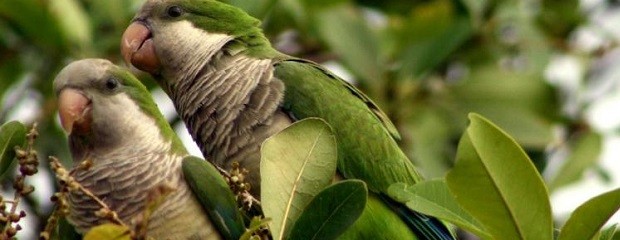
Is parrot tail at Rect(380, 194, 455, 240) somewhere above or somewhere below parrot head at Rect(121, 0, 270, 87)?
below

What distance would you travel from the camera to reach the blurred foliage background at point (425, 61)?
14.0 ft

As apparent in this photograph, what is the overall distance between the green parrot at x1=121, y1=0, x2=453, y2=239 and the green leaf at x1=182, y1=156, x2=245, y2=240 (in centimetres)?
25

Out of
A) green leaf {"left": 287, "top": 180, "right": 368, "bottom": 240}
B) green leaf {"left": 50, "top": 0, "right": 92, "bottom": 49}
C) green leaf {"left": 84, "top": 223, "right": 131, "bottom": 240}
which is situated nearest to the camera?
green leaf {"left": 84, "top": 223, "right": 131, "bottom": 240}

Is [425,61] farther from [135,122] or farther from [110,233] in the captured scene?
[110,233]

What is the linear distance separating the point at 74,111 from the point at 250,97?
500 millimetres

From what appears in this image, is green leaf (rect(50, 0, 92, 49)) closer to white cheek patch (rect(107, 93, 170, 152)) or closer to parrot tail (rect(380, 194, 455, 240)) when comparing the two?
white cheek patch (rect(107, 93, 170, 152))

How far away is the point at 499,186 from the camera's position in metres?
2.18

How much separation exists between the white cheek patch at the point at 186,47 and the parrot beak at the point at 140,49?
2 cm

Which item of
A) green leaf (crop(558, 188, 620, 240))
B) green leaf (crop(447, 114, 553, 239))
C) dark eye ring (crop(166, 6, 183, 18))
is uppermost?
dark eye ring (crop(166, 6, 183, 18))

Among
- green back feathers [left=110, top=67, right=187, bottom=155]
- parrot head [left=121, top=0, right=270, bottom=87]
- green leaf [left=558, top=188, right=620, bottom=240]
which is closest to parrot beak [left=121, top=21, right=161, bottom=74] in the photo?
parrot head [left=121, top=0, right=270, bottom=87]

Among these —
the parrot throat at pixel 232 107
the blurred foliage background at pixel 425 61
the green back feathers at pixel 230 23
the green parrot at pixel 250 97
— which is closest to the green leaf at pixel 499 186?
the green parrot at pixel 250 97

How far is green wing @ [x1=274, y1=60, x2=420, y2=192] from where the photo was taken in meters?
3.14

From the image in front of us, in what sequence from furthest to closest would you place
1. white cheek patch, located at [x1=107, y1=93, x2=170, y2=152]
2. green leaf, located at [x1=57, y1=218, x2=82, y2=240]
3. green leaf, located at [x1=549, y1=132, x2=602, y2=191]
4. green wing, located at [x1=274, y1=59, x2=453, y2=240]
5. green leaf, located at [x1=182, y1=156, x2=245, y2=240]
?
green leaf, located at [x1=549, y1=132, x2=602, y2=191]
green wing, located at [x1=274, y1=59, x2=453, y2=240]
white cheek patch, located at [x1=107, y1=93, x2=170, y2=152]
green leaf, located at [x1=57, y1=218, x2=82, y2=240]
green leaf, located at [x1=182, y1=156, x2=245, y2=240]

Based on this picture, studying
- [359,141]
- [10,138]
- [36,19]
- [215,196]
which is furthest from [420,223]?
[36,19]
